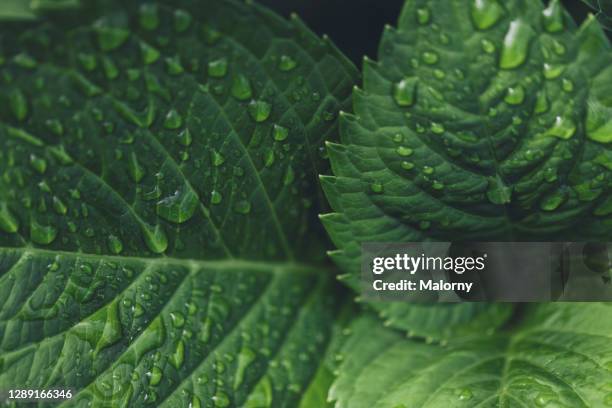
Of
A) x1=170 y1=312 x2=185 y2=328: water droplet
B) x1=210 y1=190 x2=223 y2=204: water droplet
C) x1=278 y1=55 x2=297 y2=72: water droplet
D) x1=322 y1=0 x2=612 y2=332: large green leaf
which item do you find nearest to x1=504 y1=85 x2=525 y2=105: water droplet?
x1=322 y1=0 x2=612 y2=332: large green leaf

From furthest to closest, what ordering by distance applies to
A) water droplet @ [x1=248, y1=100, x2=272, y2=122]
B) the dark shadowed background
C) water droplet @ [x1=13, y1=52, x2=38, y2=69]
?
1. the dark shadowed background
2. water droplet @ [x1=248, y1=100, x2=272, y2=122]
3. water droplet @ [x1=13, y1=52, x2=38, y2=69]

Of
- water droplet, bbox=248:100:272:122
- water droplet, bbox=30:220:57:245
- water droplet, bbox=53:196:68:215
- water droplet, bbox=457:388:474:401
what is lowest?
water droplet, bbox=457:388:474:401

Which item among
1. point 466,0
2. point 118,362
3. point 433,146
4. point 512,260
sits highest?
point 466,0

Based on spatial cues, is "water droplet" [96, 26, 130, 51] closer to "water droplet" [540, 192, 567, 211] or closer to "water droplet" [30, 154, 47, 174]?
"water droplet" [30, 154, 47, 174]

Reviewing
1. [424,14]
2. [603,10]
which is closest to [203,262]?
[424,14]

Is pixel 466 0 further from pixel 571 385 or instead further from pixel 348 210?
pixel 571 385

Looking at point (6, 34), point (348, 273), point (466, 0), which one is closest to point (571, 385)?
point (348, 273)

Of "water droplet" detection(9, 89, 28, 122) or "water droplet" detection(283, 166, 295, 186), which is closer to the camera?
"water droplet" detection(9, 89, 28, 122)
